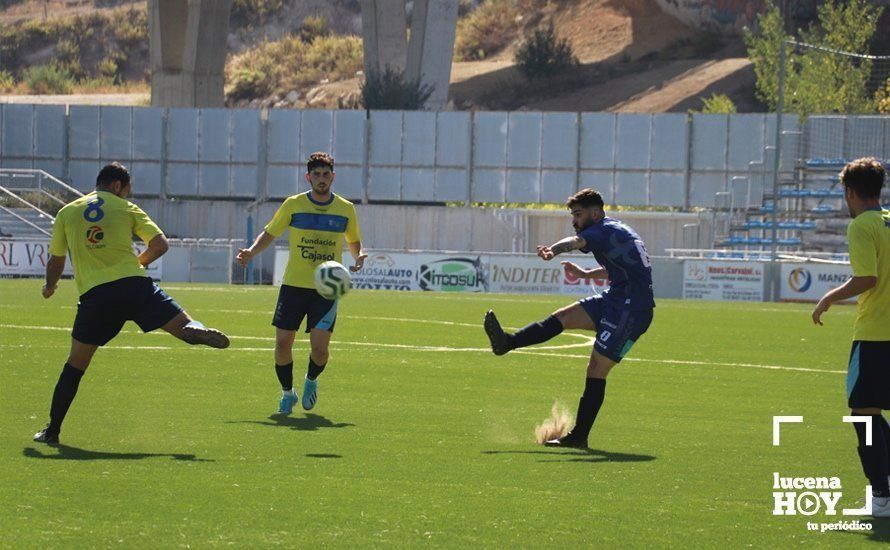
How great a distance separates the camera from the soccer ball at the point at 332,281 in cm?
1329

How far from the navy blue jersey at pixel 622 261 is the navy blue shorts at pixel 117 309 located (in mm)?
3271

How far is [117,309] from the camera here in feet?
37.0

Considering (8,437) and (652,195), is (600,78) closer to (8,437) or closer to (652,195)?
(652,195)

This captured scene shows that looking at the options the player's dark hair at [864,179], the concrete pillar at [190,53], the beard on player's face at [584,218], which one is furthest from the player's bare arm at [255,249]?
the concrete pillar at [190,53]

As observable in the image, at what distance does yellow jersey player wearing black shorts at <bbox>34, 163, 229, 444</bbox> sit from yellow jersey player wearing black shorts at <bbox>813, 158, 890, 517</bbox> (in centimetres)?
463

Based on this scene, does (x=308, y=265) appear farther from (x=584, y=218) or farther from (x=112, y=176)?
(x=584, y=218)

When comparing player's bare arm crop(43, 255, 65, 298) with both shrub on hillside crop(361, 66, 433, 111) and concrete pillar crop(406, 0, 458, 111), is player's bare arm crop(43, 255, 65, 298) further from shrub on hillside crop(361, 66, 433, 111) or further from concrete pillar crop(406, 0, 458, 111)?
concrete pillar crop(406, 0, 458, 111)

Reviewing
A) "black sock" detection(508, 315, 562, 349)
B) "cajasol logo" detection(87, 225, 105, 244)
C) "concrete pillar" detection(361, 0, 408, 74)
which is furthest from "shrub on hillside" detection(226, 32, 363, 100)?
"cajasol logo" detection(87, 225, 105, 244)

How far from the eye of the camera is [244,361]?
18406 mm

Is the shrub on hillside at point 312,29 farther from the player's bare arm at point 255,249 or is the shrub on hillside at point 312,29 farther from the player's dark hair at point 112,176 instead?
the player's dark hair at point 112,176

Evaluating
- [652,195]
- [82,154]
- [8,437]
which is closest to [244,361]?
[8,437]

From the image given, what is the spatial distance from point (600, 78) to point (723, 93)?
32.9ft

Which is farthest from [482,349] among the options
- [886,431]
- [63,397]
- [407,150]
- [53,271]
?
[407,150]

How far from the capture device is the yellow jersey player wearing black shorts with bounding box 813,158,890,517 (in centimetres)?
888
